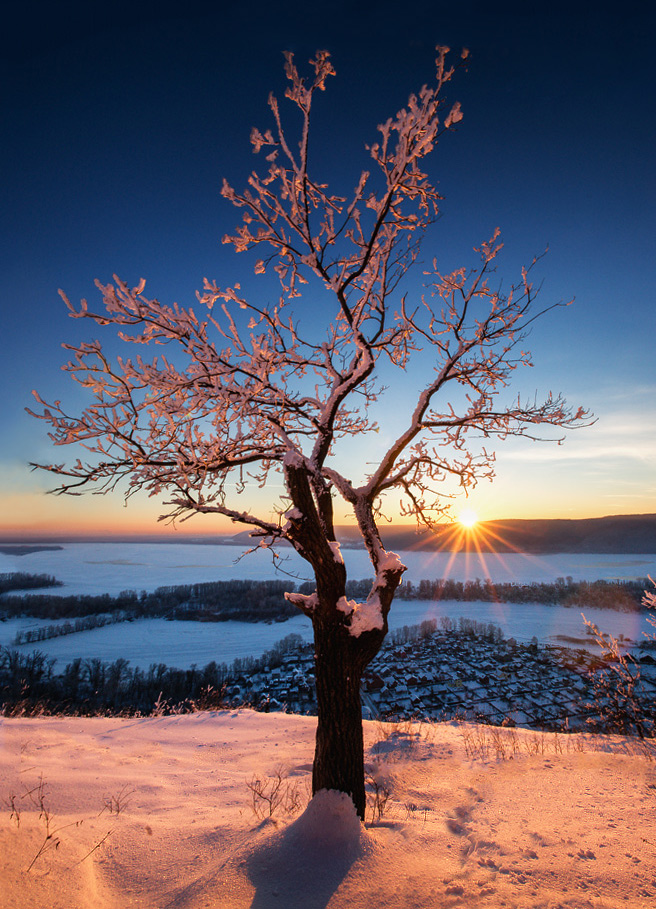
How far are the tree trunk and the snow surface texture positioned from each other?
216mm

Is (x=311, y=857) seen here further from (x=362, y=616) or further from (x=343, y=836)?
(x=362, y=616)

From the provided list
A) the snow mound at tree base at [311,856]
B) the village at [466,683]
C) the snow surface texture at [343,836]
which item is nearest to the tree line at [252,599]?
the village at [466,683]

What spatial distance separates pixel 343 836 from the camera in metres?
3.15

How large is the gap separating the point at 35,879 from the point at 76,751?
4.89 meters

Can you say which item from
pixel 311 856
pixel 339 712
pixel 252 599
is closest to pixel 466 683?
pixel 339 712

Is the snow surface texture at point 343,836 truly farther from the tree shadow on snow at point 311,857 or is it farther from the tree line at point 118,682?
the tree line at point 118,682

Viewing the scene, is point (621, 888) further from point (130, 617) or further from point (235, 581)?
point (235, 581)

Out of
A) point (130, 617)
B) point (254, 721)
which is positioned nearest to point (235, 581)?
point (130, 617)

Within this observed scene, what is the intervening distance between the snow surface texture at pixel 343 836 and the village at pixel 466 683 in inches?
463

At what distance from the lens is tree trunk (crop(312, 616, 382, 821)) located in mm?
3674

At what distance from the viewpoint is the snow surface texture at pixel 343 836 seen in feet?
8.11

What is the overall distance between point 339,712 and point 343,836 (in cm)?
89

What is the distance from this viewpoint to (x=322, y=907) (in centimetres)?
241

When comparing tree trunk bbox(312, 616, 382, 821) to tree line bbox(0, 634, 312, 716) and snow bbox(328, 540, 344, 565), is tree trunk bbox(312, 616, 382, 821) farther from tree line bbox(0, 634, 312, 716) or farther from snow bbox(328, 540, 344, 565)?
tree line bbox(0, 634, 312, 716)
